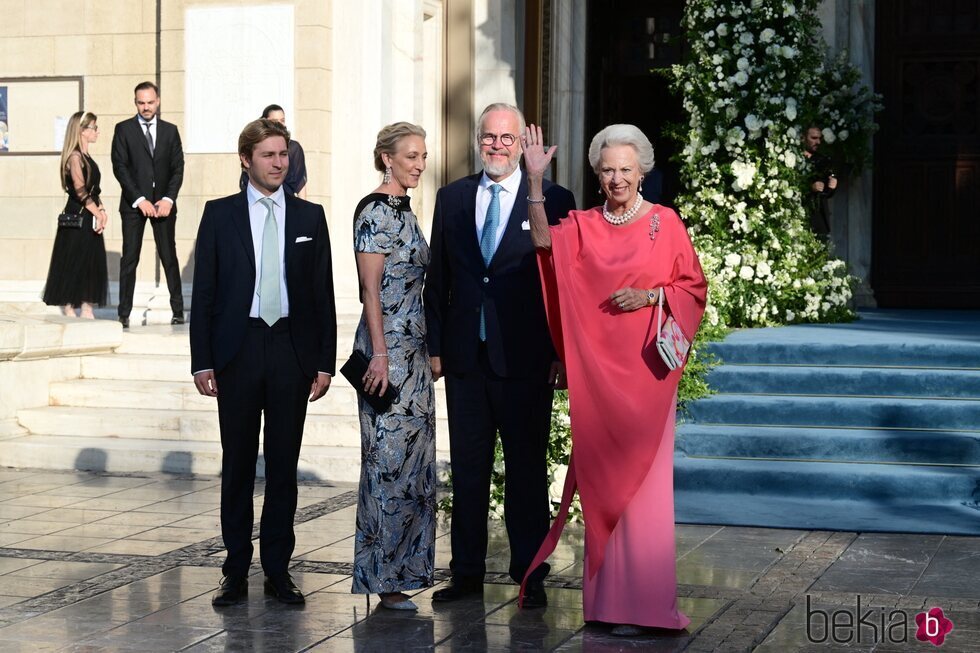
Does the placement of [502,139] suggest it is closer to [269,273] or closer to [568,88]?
[269,273]

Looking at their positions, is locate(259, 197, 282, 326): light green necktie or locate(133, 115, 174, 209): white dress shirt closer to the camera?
locate(259, 197, 282, 326): light green necktie

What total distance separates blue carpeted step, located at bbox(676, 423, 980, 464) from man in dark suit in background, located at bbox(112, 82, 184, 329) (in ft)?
17.1

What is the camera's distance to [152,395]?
10961 millimetres

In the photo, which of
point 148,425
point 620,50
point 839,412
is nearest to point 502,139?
point 839,412

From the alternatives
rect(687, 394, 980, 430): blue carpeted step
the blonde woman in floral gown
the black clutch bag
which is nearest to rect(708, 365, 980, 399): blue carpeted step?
rect(687, 394, 980, 430): blue carpeted step

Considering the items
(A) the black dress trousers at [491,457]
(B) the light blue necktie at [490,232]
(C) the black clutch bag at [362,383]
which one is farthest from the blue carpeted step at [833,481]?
(C) the black clutch bag at [362,383]

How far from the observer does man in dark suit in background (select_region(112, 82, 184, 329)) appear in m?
12.5

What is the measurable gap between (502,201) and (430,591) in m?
1.72

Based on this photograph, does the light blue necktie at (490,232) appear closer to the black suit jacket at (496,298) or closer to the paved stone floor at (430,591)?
the black suit jacket at (496,298)

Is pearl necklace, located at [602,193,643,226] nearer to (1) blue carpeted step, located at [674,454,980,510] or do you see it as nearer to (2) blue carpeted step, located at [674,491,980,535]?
(2) blue carpeted step, located at [674,491,980,535]

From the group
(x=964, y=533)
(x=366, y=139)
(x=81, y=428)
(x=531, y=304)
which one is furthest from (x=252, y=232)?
(x=366, y=139)

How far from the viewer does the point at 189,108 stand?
14.1 m

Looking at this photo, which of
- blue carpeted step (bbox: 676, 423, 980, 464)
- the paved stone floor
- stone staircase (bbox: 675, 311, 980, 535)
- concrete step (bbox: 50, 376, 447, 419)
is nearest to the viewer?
the paved stone floor

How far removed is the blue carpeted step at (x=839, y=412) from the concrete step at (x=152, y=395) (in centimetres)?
198
